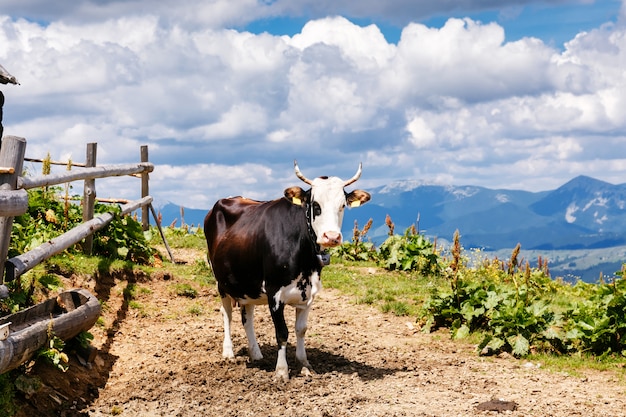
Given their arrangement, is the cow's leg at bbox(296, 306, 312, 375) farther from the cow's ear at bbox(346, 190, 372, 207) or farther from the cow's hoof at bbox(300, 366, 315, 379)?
the cow's ear at bbox(346, 190, 372, 207)

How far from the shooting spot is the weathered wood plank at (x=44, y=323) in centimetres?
666

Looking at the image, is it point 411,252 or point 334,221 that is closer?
point 334,221

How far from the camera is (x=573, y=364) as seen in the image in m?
9.32

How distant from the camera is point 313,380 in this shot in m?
8.01

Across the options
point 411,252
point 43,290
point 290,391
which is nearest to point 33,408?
point 290,391

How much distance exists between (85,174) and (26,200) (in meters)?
4.65

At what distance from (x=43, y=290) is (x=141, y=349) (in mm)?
1636

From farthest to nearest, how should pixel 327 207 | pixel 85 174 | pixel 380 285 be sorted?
pixel 380 285 → pixel 85 174 → pixel 327 207

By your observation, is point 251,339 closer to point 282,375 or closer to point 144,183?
point 282,375

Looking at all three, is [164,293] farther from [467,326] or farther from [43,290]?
[467,326]

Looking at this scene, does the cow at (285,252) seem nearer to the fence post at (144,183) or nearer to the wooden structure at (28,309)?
the wooden structure at (28,309)

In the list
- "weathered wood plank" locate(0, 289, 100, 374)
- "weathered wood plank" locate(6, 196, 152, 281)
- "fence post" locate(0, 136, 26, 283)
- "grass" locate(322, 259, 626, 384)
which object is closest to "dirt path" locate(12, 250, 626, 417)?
"grass" locate(322, 259, 626, 384)

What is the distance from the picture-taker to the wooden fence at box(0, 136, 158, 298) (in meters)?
7.61

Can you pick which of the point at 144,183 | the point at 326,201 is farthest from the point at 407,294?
the point at 144,183
